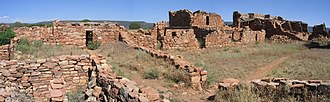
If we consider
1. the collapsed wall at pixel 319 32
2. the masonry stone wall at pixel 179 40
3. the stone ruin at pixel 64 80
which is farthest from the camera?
the collapsed wall at pixel 319 32

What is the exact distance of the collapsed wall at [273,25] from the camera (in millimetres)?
27609

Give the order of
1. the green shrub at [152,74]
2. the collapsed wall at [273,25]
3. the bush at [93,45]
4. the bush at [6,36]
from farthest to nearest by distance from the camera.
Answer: the collapsed wall at [273,25] → the bush at [6,36] → the bush at [93,45] → the green shrub at [152,74]

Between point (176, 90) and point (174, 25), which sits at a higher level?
point (174, 25)

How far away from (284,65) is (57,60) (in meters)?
9.50

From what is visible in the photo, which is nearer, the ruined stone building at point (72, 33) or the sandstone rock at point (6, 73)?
the sandstone rock at point (6, 73)

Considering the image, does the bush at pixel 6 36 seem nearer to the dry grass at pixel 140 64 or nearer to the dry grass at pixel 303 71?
the dry grass at pixel 140 64

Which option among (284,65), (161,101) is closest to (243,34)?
(284,65)

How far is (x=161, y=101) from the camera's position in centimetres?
582

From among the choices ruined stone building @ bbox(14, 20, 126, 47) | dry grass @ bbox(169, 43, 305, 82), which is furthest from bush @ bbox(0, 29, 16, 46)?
dry grass @ bbox(169, 43, 305, 82)

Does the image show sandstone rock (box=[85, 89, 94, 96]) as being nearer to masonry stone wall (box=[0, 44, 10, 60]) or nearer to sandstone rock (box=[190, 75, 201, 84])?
sandstone rock (box=[190, 75, 201, 84])

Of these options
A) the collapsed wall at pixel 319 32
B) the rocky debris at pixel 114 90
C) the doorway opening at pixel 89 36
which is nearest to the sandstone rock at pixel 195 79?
the rocky debris at pixel 114 90

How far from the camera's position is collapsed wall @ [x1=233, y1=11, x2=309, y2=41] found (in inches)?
1087

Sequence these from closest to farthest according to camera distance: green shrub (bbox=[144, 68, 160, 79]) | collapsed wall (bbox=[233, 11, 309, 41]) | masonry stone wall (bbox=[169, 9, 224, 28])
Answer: green shrub (bbox=[144, 68, 160, 79]) < masonry stone wall (bbox=[169, 9, 224, 28]) < collapsed wall (bbox=[233, 11, 309, 41])

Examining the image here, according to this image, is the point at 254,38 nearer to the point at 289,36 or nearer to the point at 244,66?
the point at 289,36
